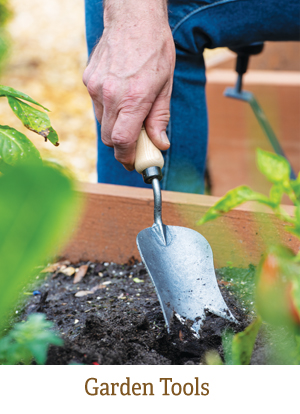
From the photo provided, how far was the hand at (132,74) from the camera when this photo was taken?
87 centimetres

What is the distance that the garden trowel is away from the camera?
2.64ft

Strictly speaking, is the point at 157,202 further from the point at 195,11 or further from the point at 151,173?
the point at 195,11

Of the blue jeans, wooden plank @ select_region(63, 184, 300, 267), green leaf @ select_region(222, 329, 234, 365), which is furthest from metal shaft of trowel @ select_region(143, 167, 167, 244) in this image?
the blue jeans

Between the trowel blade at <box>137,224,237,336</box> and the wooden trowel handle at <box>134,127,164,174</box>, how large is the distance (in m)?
0.15

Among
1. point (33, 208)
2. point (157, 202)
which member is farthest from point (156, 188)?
point (33, 208)

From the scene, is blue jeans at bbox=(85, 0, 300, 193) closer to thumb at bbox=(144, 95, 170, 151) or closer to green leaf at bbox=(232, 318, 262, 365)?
thumb at bbox=(144, 95, 170, 151)

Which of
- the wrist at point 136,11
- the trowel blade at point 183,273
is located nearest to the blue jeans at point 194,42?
the wrist at point 136,11

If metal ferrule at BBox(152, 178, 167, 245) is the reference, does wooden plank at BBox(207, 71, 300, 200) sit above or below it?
below

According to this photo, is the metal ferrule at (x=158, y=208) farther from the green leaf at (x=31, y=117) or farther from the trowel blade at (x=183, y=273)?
the green leaf at (x=31, y=117)

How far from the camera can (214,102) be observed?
238cm

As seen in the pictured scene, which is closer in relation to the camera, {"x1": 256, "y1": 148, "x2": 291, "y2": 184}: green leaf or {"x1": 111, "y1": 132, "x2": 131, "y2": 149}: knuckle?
{"x1": 256, "y1": 148, "x2": 291, "y2": 184}: green leaf

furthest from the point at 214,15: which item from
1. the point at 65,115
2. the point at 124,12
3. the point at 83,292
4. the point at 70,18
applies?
the point at 70,18

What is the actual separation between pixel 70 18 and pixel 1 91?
431 centimetres

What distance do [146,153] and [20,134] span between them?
1.02ft
